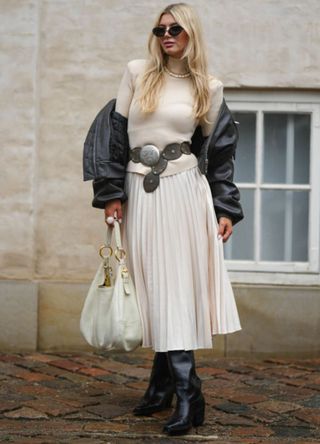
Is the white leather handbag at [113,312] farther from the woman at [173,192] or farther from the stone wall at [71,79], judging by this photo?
the stone wall at [71,79]

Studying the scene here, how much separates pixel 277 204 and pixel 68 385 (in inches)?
86.8

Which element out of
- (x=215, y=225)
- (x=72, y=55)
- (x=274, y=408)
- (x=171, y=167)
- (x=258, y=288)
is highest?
(x=72, y=55)

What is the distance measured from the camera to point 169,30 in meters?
4.49

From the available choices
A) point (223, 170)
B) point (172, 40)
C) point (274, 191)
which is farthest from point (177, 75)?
point (274, 191)

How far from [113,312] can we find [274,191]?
277 cm

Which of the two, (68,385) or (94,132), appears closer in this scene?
(94,132)

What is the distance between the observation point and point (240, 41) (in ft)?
21.6

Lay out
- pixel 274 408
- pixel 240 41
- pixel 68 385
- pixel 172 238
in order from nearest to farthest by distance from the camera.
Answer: pixel 172 238
pixel 274 408
pixel 68 385
pixel 240 41

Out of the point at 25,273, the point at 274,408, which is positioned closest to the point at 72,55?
the point at 25,273

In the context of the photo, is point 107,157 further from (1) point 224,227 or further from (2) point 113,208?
(1) point 224,227

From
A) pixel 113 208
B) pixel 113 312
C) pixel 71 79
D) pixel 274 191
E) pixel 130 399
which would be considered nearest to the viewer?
pixel 113 312

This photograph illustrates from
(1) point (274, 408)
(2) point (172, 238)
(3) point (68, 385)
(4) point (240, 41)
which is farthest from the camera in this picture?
(4) point (240, 41)

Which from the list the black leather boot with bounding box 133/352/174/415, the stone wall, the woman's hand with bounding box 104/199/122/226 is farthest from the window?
the woman's hand with bounding box 104/199/122/226

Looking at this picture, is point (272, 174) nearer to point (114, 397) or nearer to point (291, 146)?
point (291, 146)
